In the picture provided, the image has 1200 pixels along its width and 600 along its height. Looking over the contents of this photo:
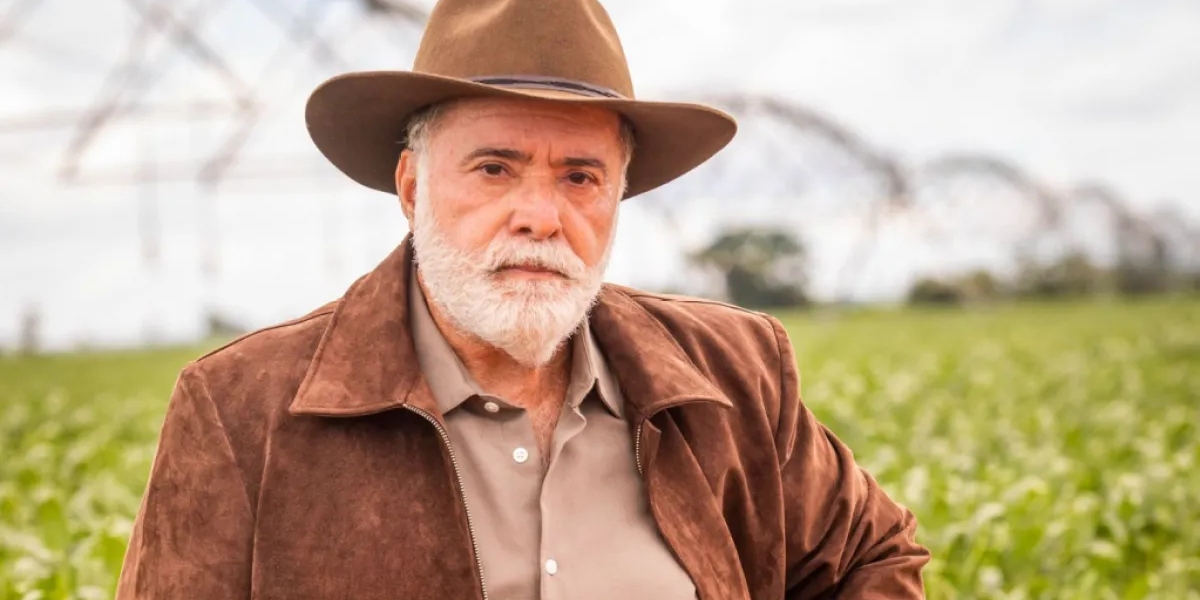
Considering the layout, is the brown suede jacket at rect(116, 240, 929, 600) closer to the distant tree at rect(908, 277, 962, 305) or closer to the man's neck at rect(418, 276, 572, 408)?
the man's neck at rect(418, 276, 572, 408)

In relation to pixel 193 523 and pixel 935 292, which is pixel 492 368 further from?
pixel 935 292

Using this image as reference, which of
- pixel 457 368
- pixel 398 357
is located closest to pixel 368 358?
pixel 398 357

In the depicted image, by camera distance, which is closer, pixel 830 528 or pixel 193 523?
pixel 193 523

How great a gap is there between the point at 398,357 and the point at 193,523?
44 centimetres

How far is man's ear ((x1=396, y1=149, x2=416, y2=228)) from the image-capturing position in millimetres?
2398

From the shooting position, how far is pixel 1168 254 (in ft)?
146

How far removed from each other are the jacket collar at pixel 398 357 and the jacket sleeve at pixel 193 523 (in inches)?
6.3

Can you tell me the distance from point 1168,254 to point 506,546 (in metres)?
47.3

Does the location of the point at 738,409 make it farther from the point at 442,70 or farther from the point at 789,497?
the point at 442,70

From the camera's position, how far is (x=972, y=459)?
6809 millimetres

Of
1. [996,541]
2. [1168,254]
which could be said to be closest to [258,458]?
[996,541]

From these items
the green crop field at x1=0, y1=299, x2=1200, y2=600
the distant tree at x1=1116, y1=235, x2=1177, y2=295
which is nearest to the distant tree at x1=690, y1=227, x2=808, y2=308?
the distant tree at x1=1116, y1=235, x2=1177, y2=295

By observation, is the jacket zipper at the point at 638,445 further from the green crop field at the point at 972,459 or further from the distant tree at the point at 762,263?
the distant tree at the point at 762,263

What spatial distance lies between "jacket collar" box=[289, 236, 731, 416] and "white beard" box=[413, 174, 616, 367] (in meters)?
0.10
